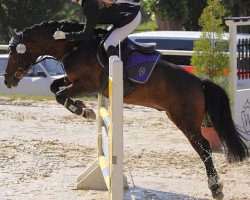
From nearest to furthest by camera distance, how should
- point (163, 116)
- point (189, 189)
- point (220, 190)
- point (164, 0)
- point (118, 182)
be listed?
point (118, 182), point (220, 190), point (189, 189), point (163, 116), point (164, 0)

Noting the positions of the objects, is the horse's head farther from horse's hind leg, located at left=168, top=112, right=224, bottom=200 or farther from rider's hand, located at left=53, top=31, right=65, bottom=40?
horse's hind leg, located at left=168, top=112, right=224, bottom=200

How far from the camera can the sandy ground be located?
6688 millimetres

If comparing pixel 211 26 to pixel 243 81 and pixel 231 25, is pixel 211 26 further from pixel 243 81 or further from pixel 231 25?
pixel 243 81

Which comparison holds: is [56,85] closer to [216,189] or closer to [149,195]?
[149,195]

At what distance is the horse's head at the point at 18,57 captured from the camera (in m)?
6.95

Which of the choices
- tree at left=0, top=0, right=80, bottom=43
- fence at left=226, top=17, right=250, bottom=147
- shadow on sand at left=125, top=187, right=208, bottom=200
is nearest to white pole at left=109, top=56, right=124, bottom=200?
shadow on sand at left=125, top=187, right=208, bottom=200

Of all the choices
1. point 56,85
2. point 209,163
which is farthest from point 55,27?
point 209,163

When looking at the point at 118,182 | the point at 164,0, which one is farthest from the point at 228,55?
the point at 164,0

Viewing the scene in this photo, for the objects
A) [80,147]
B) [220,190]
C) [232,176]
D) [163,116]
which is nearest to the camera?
[220,190]

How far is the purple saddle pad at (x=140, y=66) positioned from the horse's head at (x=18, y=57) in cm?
107

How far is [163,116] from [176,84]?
5.38 metres

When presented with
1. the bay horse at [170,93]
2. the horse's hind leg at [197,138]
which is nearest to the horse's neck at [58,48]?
the bay horse at [170,93]

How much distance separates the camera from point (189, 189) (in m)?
6.83

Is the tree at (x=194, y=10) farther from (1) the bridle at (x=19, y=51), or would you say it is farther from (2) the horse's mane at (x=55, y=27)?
(1) the bridle at (x=19, y=51)
